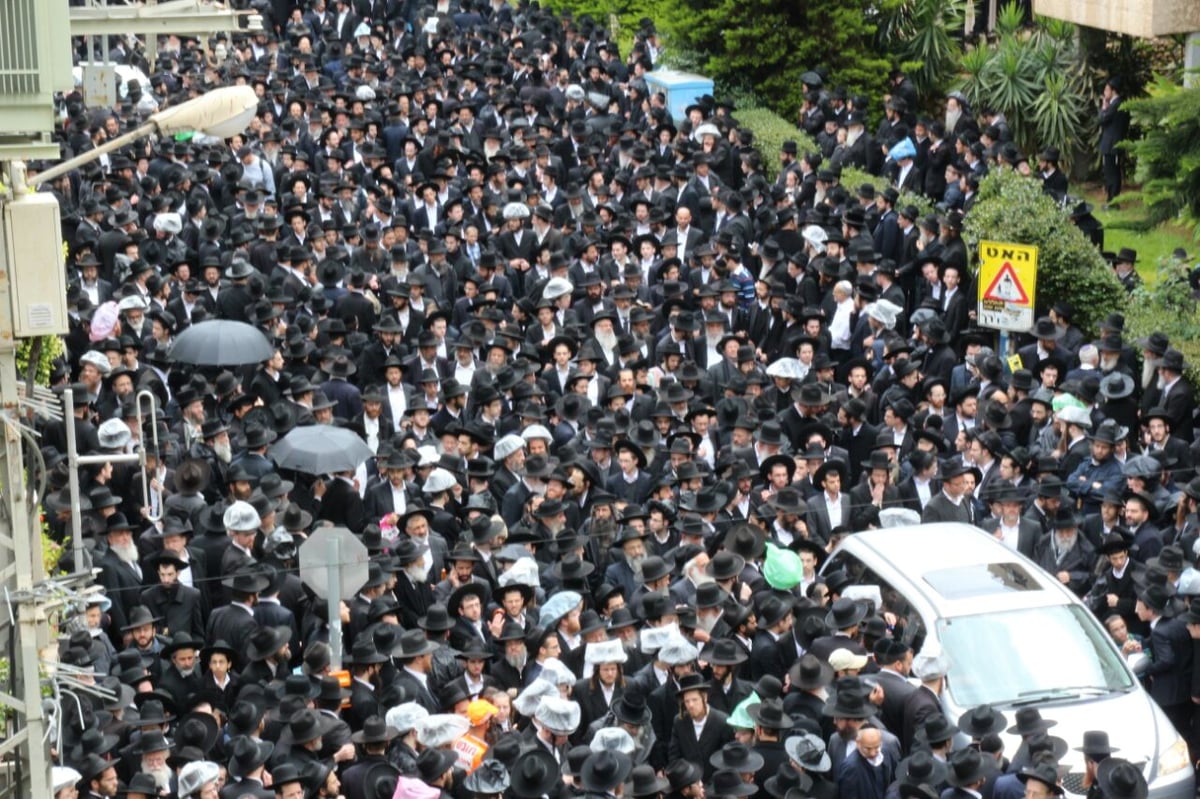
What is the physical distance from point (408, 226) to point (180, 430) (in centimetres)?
662

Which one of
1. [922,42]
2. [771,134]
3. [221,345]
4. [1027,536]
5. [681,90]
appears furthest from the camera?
[922,42]

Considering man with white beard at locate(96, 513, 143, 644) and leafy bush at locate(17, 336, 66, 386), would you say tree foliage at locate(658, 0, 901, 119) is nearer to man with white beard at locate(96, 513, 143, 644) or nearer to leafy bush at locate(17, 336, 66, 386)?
leafy bush at locate(17, 336, 66, 386)

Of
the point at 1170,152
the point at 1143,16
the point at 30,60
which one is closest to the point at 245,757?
the point at 30,60

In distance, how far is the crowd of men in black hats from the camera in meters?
11.9

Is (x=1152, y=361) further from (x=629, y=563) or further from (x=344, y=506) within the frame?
(x=344, y=506)

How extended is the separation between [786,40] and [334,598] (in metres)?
18.3

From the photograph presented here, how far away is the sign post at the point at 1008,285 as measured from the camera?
58.8 ft

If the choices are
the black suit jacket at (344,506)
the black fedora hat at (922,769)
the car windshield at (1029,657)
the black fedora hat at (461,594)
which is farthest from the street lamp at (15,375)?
the black suit jacket at (344,506)

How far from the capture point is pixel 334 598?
1312 centimetres

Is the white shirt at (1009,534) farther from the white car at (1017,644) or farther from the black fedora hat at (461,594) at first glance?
the black fedora hat at (461,594)

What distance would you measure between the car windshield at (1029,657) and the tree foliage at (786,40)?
56.2ft

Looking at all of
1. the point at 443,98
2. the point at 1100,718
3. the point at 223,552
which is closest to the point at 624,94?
the point at 443,98

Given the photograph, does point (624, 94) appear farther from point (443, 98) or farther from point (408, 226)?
point (408, 226)

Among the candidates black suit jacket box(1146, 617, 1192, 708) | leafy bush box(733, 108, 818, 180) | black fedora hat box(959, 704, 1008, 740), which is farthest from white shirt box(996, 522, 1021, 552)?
leafy bush box(733, 108, 818, 180)
